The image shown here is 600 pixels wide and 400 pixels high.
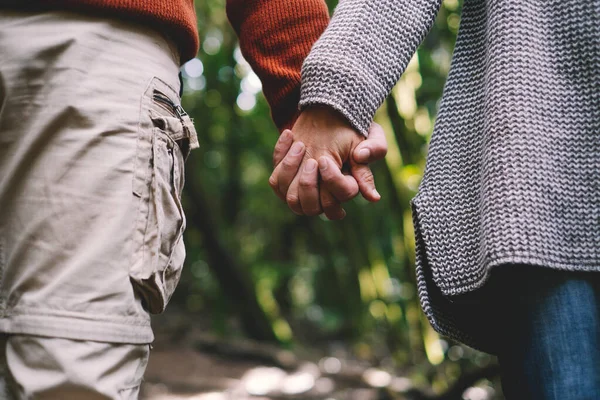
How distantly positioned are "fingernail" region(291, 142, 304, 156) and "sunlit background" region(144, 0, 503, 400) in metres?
0.62

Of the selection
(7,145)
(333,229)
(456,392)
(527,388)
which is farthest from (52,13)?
(333,229)

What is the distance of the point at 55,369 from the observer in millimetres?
827

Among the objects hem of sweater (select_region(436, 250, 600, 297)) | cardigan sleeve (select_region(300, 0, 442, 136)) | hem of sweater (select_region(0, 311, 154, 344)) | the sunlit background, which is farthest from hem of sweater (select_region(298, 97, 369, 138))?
the sunlit background

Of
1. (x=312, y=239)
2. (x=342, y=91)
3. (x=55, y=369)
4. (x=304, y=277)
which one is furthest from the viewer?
(x=304, y=277)

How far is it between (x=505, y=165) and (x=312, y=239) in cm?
636

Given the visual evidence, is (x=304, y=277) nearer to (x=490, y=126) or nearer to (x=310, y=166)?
(x=310, y=166)

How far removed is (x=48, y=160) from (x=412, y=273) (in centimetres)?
295

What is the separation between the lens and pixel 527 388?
879mm

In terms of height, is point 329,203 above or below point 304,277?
above

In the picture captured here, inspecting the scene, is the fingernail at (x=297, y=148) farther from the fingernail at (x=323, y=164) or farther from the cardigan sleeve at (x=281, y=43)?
the cardigan sleeve at (x=281, y=43)

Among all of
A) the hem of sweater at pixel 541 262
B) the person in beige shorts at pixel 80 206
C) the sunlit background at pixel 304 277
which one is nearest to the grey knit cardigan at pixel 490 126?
the hem of sweater at pixel 541 262

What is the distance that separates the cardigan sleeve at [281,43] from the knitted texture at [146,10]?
0.79 feet

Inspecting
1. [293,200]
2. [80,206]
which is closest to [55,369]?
[80,206]

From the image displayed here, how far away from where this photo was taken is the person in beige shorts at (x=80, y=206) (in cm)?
85
